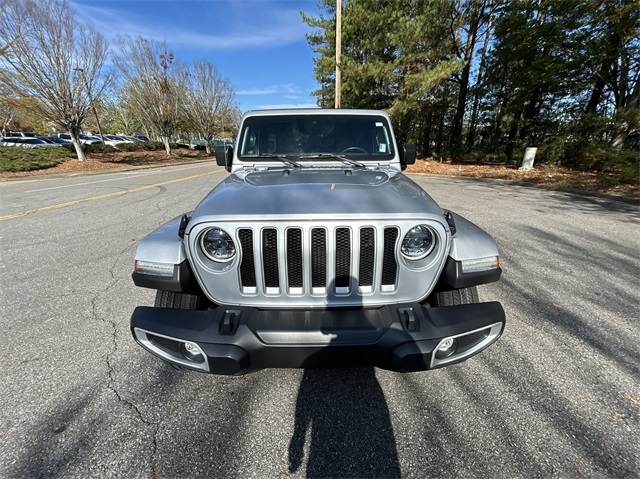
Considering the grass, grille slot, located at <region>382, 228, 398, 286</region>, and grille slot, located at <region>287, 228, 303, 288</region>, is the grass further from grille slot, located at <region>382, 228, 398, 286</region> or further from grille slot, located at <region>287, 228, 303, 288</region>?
grille slot, located at <region>382, 228, 398, 286</region>

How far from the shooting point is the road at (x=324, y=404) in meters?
1.51

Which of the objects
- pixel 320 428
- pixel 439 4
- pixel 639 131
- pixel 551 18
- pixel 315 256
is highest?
pixel 439 4

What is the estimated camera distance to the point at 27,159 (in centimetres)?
1609

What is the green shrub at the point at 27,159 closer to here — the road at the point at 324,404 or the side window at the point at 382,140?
the road at the point at 324,404

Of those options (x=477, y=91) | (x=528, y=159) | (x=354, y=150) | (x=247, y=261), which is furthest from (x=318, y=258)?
(x=477, y=91)

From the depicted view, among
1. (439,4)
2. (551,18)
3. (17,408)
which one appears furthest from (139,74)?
(17,408)

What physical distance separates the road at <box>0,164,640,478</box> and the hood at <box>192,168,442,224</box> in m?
1.20

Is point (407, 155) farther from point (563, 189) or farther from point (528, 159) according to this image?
point (528, 159)

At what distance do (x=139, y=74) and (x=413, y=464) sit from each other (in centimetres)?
3181

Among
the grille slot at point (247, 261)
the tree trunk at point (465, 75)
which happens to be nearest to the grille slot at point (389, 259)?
the grille slot at point (247, 261)

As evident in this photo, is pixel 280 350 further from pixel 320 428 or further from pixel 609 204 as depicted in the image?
pixel 609 204

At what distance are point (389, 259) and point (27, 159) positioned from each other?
22.5m

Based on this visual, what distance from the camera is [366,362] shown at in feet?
5.01

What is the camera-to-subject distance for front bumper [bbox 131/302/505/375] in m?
1.46
